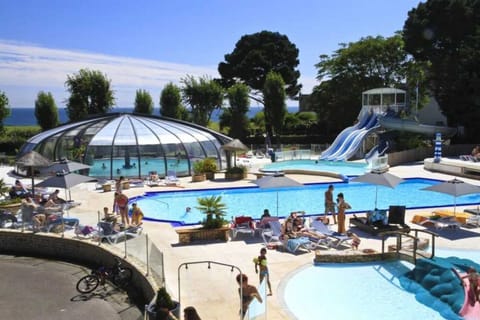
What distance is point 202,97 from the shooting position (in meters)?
45.5

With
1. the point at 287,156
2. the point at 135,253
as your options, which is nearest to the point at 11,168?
the point at 287,156

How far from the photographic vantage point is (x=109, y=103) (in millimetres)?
44688

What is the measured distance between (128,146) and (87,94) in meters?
19.9

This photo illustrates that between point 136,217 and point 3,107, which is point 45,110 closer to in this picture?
point 3,107

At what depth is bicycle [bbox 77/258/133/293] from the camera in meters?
11.4

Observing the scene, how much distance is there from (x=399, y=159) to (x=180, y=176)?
16.0m

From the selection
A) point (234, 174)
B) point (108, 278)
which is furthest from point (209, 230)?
point (234, 174)

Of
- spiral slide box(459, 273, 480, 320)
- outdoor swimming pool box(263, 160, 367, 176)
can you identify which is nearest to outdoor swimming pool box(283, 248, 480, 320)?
spiral slide box(459, 273, 480, 320)

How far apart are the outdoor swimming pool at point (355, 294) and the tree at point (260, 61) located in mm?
51828

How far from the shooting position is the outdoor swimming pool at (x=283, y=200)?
1903cm

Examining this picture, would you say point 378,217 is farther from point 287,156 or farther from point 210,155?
point 287,156

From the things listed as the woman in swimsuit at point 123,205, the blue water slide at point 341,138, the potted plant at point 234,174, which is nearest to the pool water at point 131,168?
the potted plant at point 234,174

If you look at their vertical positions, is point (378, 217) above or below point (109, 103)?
below

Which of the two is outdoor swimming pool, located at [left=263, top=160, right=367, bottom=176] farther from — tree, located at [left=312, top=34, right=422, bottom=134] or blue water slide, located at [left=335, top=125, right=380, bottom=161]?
tree, located at [left=312, top=34, right=422, bottom=134]
